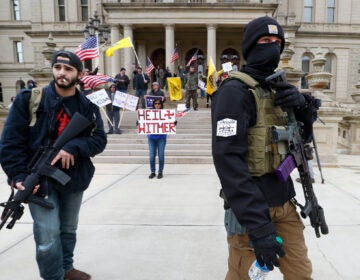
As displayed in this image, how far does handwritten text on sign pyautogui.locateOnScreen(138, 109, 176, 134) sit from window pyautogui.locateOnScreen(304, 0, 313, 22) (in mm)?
28669

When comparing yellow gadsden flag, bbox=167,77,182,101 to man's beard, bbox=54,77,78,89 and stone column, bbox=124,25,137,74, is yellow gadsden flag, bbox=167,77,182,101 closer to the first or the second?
stone column, bbox=124,25,137,74

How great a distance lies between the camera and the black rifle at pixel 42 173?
2283mm

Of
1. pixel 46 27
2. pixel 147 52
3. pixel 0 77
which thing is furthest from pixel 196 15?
pixel 0 77

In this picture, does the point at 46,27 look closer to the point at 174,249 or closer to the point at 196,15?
the point at 196,15

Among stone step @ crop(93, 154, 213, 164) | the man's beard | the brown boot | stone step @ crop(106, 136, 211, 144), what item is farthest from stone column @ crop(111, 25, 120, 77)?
the brown boot

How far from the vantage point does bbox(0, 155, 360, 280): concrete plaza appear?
305 centimetres

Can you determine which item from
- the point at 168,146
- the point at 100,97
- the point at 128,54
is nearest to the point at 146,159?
the point at 168,146

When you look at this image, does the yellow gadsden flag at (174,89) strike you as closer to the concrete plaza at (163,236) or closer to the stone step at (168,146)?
the stone step at (168,146)

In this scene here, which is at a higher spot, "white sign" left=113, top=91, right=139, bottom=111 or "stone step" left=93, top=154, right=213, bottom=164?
"white sign" left=113, top=91, right=139, bottom=111

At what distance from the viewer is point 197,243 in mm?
3613

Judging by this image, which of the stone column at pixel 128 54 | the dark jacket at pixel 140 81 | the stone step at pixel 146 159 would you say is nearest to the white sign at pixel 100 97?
the stone step at pixel 146 159

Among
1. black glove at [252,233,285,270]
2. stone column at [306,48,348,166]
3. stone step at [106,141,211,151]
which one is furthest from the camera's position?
stone step at [106,141,211,151]

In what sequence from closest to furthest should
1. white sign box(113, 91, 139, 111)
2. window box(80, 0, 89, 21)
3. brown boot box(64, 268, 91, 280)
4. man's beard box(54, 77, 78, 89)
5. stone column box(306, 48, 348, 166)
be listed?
man's beard box(54, 77, 78, 89)
brown boot box(64, 268, 91, 280)
stone column box(306, 48, 348, 166)
white sign box(113, 91, 139, 111)
window box(80, 0, 89, 21)

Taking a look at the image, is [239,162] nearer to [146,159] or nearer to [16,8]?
[146,159]
